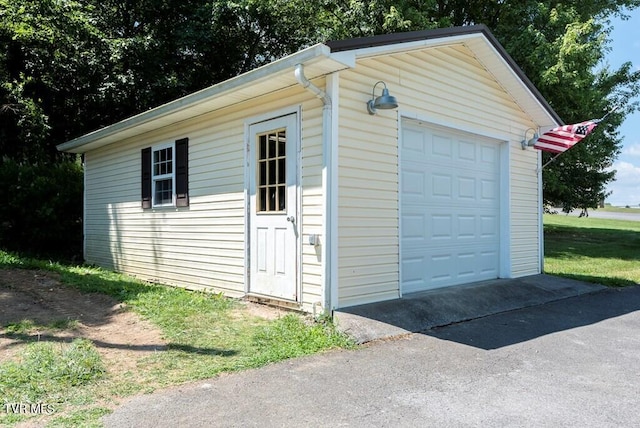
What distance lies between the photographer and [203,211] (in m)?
7.11

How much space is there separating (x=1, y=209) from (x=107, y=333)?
745cm

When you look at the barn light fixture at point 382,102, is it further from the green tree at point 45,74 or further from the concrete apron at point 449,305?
the green tree at point 45,74

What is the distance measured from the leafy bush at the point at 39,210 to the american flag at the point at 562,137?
9964 millimetres

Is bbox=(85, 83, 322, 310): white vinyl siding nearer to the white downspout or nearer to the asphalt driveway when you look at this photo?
the white downspout

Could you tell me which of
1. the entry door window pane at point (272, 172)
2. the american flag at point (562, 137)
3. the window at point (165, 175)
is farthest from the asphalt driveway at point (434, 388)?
the window at point (165, 175)

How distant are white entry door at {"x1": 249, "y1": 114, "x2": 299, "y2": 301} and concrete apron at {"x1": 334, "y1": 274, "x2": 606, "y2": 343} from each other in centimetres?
99

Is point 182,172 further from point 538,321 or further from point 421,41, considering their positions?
point 538,321

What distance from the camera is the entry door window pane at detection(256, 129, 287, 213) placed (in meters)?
5.78

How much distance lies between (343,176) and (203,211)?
9.27ft

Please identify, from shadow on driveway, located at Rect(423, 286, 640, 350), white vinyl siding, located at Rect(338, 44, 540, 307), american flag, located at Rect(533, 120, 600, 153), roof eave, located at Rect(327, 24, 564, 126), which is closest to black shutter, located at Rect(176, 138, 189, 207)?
white vinyl siding, located at Rect(338, 44, 540, 307)

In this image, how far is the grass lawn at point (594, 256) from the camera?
9.16 m

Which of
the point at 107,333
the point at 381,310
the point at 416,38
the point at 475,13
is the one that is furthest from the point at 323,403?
the point at 475,13

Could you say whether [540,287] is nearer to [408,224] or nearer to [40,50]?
[408,224]

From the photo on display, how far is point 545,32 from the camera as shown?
13.3 metres
